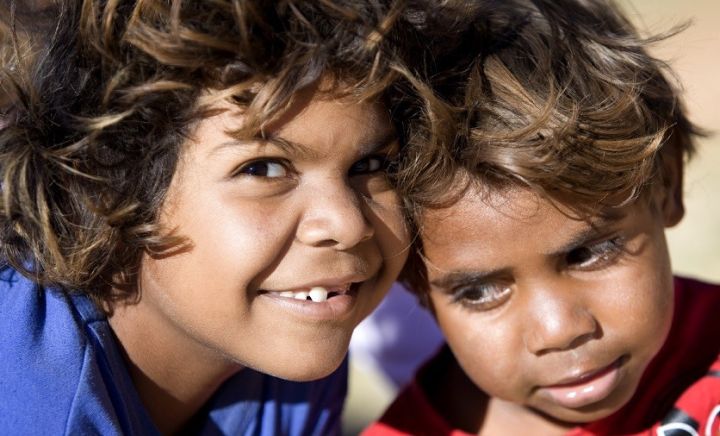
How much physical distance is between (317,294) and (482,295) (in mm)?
279

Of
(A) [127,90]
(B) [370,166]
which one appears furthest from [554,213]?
(A) [127,90]

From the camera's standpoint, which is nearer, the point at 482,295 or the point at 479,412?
the point at 482,295

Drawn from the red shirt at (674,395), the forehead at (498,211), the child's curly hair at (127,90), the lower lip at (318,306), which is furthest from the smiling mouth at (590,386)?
the child's curly hair at (127,90)

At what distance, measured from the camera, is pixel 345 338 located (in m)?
1.51

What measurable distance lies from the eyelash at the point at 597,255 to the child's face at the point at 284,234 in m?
0.26

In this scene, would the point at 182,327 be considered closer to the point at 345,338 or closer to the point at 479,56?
the point at 345,338

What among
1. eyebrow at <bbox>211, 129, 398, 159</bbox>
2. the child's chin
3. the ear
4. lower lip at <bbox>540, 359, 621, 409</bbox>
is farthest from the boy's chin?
the ear

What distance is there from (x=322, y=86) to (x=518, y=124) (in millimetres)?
299

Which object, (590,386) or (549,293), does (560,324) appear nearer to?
(549,293)

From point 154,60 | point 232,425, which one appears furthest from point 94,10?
point 232,425

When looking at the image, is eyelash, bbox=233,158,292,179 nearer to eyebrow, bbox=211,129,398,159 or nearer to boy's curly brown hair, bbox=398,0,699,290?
A: eyebrow, bbox=211,129,398,159

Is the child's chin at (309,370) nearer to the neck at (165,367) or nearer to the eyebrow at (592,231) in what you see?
the neck at (165,367)

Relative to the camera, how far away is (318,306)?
1453 mm

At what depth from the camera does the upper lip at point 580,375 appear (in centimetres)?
158
